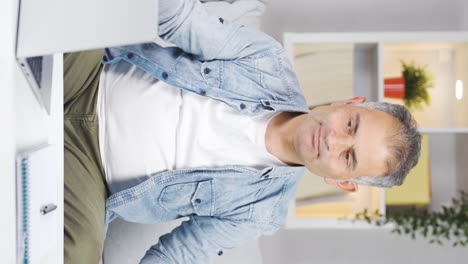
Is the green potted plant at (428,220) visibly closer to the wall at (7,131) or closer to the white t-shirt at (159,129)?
the white t-shirt at (159,129)

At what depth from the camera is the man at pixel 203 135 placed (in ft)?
4.38

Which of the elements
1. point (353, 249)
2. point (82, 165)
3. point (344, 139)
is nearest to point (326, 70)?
point (353, 249)

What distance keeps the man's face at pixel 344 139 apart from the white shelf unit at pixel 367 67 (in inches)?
34.0

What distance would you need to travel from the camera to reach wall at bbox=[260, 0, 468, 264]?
2529 mm

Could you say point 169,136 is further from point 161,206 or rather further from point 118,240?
point 118,240

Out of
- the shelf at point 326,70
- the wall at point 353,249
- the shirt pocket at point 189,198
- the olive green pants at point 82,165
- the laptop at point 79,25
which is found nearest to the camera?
the laptop at point 79,25

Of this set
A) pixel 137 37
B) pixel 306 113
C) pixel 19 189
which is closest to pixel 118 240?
pixel 306 113

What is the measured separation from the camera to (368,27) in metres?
2.58

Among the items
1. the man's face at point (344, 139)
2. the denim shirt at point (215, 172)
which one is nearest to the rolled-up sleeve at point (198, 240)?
the denim shirt at point (215, 172)

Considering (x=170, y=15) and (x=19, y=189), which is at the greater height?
(x=170, y=15)

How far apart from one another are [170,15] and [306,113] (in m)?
0.49

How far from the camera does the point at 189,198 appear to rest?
4.83ft

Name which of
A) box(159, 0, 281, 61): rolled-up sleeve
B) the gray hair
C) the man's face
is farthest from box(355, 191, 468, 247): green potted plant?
box(159, 0, 281, 61): rolled-up sleeve

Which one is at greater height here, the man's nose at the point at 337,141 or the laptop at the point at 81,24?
the laptop at the point at 81,24
